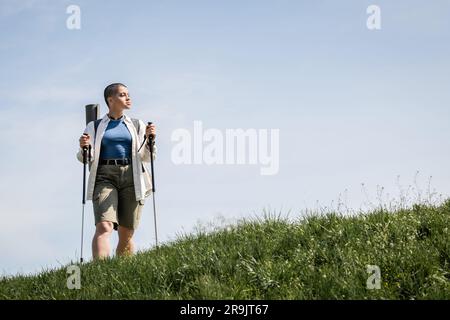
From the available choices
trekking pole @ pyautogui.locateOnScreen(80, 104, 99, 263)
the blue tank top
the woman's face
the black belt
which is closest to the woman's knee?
trekking pole @ pyautogui.locateOnScreen(80, 104, 99, 263)

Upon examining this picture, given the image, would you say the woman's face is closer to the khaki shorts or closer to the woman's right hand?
the woman's right hand

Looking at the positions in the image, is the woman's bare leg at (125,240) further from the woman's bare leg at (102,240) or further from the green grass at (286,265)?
the green grass at (286,265)

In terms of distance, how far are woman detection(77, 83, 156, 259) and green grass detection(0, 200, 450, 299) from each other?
128 centimetres

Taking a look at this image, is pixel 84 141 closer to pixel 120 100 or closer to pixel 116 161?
pixel 116 161

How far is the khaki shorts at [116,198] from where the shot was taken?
9.84m

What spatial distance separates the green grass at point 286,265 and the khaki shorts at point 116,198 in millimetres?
1279

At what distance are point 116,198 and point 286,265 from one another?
3951 mm

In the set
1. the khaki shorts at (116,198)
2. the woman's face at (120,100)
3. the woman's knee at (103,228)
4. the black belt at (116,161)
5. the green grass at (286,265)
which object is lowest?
the green grass at (286,265)

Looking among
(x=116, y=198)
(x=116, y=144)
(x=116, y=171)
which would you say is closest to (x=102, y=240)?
(x=116, y=198)

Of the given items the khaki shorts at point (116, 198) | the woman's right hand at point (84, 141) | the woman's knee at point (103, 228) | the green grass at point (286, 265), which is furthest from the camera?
the woman's right hand at point (84, 141)

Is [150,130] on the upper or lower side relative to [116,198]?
upper

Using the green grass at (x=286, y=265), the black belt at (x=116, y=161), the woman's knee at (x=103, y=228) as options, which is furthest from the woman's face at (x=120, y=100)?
the green grass at (x=286, y=265)

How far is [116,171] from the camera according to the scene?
393 inches
